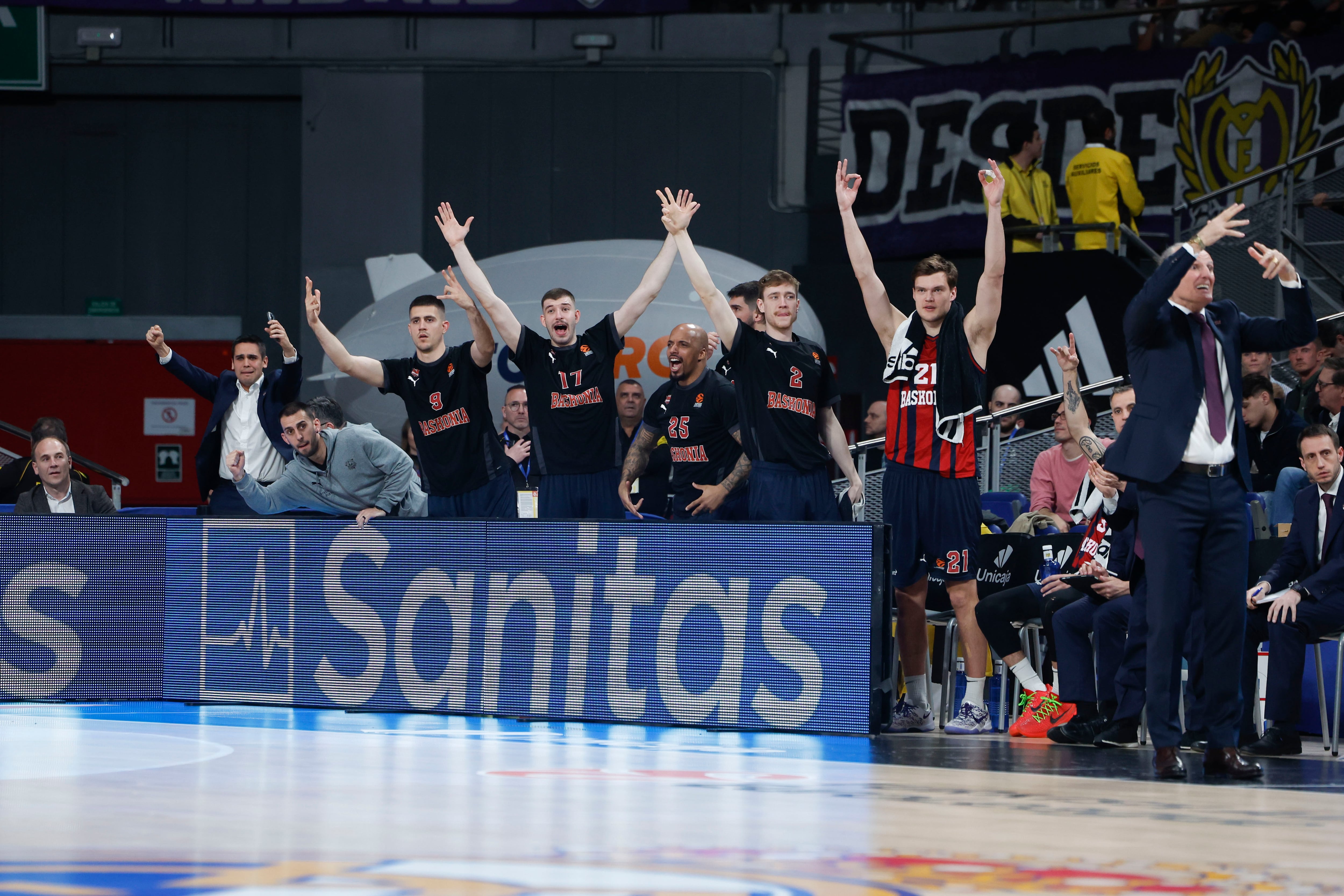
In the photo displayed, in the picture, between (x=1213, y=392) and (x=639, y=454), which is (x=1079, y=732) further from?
(x=639, y=454)

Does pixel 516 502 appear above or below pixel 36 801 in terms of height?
above

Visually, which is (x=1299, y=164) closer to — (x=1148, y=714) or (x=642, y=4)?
(x=642, y=4)

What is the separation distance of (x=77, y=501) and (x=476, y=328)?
3048 millimetres

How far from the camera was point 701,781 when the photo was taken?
5453mm

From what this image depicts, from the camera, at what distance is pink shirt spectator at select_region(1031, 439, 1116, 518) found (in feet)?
30.8

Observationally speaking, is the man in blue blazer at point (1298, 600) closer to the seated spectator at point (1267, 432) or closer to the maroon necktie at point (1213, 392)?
the maroon necktie at point (1213, 392)

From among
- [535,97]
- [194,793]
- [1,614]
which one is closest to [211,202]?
[535,97]

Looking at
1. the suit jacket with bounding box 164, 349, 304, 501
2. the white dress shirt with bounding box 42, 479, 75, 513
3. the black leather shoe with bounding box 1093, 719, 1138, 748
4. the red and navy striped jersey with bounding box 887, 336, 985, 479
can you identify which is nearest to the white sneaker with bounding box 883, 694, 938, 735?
the black leather shoe with bounding box 1093, 719, 1138, 748

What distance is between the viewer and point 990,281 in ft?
22.8

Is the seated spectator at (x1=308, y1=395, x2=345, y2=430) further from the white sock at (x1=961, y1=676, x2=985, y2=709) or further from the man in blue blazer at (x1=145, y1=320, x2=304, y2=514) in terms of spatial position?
the white sock at (x1=961, y1=676, x2=985, y2=709)

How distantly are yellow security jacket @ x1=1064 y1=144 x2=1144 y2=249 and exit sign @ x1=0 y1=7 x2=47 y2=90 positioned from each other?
11.8 m

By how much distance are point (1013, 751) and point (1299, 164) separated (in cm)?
1000

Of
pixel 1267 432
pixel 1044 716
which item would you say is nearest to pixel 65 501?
pixel 1044 716

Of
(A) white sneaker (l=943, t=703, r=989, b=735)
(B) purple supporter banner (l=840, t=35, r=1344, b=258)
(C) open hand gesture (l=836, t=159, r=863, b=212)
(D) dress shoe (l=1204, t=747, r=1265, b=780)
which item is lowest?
(A) white sneaker (l=943, t=703, r=989, b=735)
